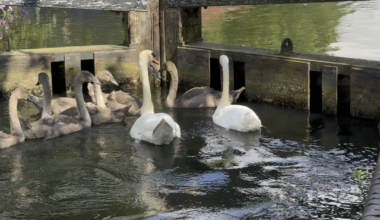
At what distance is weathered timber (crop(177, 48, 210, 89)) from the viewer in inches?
467

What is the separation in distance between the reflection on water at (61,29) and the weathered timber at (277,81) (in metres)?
6.00

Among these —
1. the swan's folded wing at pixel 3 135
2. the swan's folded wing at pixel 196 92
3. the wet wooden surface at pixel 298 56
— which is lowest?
the swan's folded wing at pixel 3 135

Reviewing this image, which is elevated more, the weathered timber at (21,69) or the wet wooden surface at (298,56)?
the wet wooden surface at (298,56)

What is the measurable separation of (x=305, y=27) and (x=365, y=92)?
9.78 metres

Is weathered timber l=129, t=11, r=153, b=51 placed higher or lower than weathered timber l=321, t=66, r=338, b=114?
higher

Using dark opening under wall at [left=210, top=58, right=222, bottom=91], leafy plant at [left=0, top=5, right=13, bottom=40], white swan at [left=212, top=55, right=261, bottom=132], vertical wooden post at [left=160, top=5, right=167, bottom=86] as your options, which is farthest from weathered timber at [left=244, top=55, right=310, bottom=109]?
leafy plant at [left=0, top=5, right=13, bottom=40]

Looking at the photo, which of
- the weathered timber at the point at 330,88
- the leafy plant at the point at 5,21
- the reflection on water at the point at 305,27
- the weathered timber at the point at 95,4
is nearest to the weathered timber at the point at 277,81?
the weathered timber at the point at 330,88

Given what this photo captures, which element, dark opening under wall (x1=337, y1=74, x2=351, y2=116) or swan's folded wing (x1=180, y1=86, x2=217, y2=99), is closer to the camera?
dark opening under wall (x1=337, y1=74, x2=351, y2=116)

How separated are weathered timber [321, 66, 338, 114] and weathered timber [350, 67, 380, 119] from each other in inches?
10.6

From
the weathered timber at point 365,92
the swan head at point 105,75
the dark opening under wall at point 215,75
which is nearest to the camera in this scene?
the weathered timber at point 365,92

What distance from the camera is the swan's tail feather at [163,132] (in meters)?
8.56

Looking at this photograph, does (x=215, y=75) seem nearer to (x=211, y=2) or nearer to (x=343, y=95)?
(x=211, y=2)

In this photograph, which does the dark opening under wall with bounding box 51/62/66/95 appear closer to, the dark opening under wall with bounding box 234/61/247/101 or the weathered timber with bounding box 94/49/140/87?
the weathered timber with bounding box 94/49/140/87

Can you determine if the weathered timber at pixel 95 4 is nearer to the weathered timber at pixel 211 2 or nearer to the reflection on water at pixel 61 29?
the weathered timber at pixel 211 2
